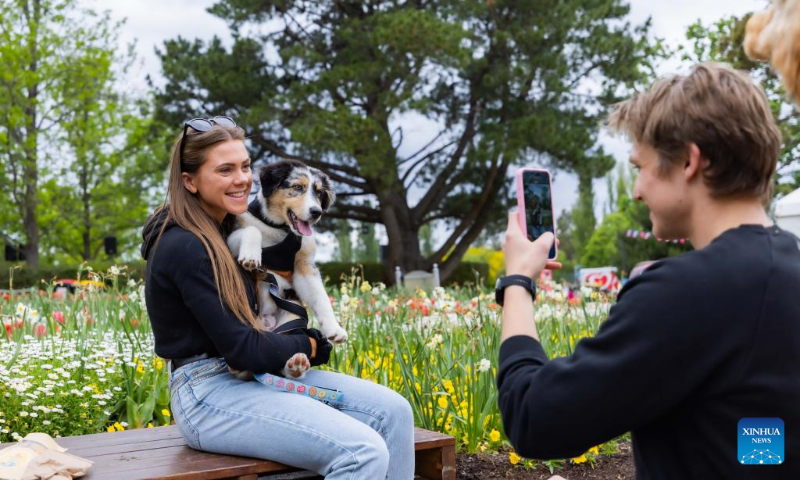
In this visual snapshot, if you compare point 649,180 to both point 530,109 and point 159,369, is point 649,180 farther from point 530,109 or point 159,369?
point 530,109

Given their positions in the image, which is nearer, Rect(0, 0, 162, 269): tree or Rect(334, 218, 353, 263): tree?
Rect(0, 0, 162, 269): tree

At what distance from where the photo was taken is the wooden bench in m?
2.59

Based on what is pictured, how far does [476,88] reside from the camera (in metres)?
22.8

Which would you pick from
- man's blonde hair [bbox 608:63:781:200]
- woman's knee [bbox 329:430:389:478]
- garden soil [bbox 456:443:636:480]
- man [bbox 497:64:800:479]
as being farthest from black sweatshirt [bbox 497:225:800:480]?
garden soil [bbox 456:443:636:480]

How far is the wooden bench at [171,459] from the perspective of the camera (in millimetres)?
2586

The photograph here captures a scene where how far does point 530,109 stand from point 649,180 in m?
21.4

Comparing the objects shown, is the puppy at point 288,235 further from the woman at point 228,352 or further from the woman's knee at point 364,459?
the woman's knee at point 364,459

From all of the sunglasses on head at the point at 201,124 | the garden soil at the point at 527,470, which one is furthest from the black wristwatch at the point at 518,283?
the garden soil at the point at 527,470

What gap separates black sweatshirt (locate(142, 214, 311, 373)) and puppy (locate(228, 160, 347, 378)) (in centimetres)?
14

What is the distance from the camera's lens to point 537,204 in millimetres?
1977

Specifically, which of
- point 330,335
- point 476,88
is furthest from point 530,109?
point 330,335

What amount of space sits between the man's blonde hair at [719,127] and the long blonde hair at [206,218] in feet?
5.14

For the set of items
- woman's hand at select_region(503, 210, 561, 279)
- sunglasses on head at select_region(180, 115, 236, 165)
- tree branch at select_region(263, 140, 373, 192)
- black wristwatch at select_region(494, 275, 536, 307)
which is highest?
tree branch at select_region(263, 140, 373, 192)

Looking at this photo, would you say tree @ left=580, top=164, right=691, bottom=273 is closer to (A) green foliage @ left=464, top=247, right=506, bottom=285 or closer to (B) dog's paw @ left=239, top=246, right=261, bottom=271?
(A) green foliage @ left=464, top=247, right=506, bottom=285
